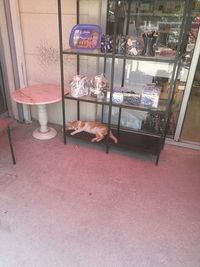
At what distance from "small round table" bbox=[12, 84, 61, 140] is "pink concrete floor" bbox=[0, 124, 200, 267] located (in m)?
0.24

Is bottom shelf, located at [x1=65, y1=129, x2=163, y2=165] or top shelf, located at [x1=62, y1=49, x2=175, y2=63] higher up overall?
top shelf, located at [x1=62, y1=49, x2=175, y2=63]

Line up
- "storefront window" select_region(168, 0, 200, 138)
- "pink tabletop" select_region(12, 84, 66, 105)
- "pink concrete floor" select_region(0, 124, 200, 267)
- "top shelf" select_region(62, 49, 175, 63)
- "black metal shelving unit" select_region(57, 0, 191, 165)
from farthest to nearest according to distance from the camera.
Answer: "pink tabletop" select_region(12, 84, 66, 105), "storefront window" select_region(168, 0, 200, 138), "black metal shelving unit" select_region(57, 0, 191, 165), "top shelf" select_region(62, 49, 175, 63), "pink concrete floor" select_region(0, 124, 200, 267)

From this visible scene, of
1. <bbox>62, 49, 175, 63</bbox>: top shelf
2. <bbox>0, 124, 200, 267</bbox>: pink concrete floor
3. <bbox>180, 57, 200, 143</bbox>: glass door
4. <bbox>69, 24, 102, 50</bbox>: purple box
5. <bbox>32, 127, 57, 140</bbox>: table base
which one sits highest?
<bbox>69, 24, 102, 50</bbox>: purple box

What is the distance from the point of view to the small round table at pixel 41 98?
2164 mm

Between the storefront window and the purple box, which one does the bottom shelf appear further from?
the purple box

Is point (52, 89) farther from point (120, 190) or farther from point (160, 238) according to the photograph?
point (160, 238)

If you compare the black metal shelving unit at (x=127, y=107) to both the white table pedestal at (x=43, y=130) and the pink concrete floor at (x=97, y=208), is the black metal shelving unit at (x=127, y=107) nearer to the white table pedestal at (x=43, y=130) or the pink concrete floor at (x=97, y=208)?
the pink concrete floor at (x=97, y=208)

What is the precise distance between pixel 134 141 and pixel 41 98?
1099mm

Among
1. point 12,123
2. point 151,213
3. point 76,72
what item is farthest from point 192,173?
point 12,123

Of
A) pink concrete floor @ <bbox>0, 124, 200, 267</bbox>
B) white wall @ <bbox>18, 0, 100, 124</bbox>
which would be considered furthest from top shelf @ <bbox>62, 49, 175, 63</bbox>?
pink concrete floor @ <bbox>0, 124, 200, 267</bbox>

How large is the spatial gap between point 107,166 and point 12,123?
153cm

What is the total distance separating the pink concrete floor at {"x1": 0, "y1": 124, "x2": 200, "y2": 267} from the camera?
1.35m

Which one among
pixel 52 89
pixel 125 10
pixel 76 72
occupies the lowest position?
pixel 52 89

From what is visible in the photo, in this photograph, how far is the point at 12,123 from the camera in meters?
2.88
